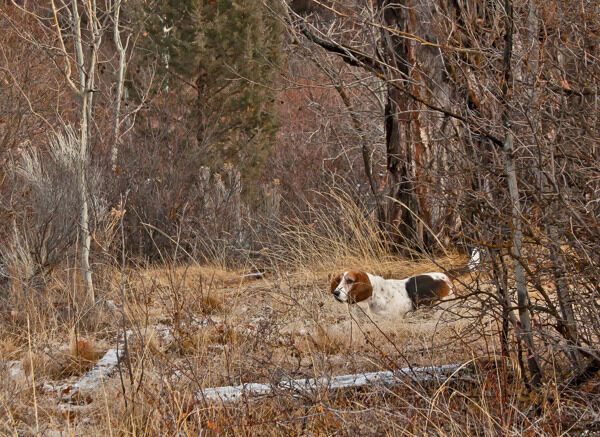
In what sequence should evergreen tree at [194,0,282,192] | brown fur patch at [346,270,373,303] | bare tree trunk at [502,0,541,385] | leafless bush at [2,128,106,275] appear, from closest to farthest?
bare tree trunk at [502,0,541,385], brown fur patch at [346,270,373,303], leafless bush at [2,128,106,275], evergreen tree at [194,0,282,192]

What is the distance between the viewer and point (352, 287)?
15.6ft

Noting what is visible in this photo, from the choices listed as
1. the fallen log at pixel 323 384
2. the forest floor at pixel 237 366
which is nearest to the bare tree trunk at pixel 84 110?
the forest floor at pixel 237 366

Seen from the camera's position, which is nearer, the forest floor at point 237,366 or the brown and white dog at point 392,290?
the forest floor at point 237,366

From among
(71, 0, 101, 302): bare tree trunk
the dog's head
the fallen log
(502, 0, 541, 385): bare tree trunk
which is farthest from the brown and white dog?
(502, 0, 541, 385): bare tree trunk

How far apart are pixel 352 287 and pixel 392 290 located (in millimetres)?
341

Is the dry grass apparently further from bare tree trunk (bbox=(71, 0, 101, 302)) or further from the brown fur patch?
bare tree trunk (bbox=(71, 0, 101, 302))

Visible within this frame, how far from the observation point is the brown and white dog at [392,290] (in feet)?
15.7

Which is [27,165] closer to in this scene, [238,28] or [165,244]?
[165,244]

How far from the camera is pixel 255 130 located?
9.52 m

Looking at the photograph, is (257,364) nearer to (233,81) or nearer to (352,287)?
(352,287)

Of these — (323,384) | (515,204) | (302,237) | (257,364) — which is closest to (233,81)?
(302,237)

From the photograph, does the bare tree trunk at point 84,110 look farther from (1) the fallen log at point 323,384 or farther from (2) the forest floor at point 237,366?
(1) the fallen log at point 323,384

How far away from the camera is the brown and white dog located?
4789 mm

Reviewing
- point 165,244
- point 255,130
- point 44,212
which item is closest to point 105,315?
point 44,212
